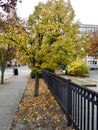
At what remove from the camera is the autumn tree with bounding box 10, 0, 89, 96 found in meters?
12.1

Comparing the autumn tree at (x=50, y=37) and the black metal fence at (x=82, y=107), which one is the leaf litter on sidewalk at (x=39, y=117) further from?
the autumn tree at (x=50, y=37)

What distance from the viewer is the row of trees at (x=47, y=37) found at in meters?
12.2

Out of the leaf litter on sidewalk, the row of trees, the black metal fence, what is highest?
the row of trees

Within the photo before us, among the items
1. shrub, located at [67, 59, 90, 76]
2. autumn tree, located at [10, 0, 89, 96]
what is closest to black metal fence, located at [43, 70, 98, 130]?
autumn tree, located at [10, 0, 89, 96]

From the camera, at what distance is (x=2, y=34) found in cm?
1244

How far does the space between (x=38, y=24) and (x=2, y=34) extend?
1539mm

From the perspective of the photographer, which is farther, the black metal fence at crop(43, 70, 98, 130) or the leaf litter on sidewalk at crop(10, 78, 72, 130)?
the leaf litter on sidewalk at crop(10, 78, 72, 130)

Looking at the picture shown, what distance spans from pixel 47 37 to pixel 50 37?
182 mm

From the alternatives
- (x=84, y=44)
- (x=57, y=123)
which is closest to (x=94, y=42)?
(x=84, y=44)

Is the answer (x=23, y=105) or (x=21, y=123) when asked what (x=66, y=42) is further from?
(x=21, y=123)

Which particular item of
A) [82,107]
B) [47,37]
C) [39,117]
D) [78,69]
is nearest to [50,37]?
[47,37]

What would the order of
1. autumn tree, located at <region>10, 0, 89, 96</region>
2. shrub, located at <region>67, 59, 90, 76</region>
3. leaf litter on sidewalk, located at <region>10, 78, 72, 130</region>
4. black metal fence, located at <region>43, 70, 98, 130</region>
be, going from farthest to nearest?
shrub, located at <region>67, 59, 90, 76</region> → autumn tree, located at <region>10, 0, 89, 96</region> → leaf litter on sidewalk, located at <region>10, 78, 72, 130</region> → black metal fence, located at <region>43, 70, 98, 130</region>

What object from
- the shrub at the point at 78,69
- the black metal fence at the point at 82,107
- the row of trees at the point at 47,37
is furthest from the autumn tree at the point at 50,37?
the shrub at the point at 78,69

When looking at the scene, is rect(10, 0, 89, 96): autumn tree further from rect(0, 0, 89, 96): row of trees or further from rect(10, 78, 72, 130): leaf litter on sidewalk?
rect(10, 78, 72, 130): leaf litter on sidewalk
